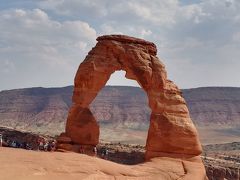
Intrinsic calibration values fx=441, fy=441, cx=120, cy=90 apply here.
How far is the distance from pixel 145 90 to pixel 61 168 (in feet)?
24.6

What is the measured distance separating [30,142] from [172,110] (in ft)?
75.9

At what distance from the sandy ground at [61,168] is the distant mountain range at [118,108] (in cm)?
9537

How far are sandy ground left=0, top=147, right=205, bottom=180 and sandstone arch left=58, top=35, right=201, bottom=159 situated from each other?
88.9 inches

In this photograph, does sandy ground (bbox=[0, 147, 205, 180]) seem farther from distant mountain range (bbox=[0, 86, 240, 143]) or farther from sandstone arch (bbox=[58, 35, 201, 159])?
distant mountain range (bbox=[0, 86, 240, 143])

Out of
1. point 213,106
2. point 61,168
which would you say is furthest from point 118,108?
point 61,168

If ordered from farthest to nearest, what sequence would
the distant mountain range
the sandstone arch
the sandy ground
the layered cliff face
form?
the layered cliff face
the distant mountain range
the sandstone arch
the sandy ground

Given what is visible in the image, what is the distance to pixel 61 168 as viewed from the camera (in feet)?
45.2

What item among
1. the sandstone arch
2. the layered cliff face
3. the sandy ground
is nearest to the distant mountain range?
the layered cliff face

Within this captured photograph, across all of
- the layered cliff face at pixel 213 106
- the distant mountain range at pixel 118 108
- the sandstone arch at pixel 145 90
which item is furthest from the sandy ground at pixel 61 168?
the layered cliff face at pixel 213 106

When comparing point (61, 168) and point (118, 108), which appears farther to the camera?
point (118, 108)

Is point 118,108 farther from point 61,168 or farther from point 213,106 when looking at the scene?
point 61,168

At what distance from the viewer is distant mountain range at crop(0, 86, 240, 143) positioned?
390 ft

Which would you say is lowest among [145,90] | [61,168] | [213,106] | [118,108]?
[61,168]

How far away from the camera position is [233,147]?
77688mm
